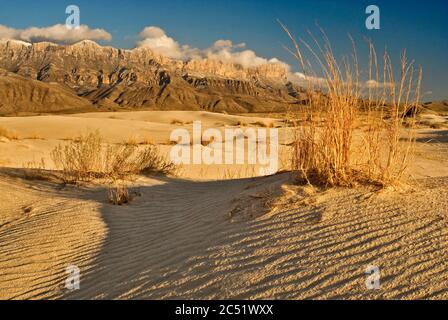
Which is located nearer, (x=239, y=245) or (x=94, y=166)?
(x=239, y=245)

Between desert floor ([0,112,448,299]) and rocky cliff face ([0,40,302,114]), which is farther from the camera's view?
rocky cliff face ([0,40,302,114])

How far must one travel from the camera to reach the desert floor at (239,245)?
9.32ft

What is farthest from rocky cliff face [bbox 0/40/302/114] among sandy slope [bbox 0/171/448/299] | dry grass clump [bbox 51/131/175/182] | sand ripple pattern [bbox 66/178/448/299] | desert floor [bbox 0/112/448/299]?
sand ripple pattern [bbox 66/178/448/299]

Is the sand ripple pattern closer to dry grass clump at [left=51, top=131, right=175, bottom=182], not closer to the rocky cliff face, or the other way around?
dry grass clump at [left=51, top=131, right=175, bottom=182]

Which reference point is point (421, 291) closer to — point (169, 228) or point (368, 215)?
point (368, 215)

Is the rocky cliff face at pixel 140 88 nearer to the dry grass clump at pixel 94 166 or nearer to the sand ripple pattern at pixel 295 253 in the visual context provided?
the dry grass clump at pixel 94 166

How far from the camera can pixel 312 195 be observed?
4.17 m

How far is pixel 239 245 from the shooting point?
353 centimetres

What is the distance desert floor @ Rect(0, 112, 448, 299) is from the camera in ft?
9.32

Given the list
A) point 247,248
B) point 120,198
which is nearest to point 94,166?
point 120,198

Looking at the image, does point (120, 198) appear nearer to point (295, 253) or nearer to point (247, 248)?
point (247, 248)

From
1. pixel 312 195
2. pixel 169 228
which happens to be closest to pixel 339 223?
pixel 312 195

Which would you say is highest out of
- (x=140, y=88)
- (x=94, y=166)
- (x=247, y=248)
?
(x=140, y=88)

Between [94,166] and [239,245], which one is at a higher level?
[94,166]
